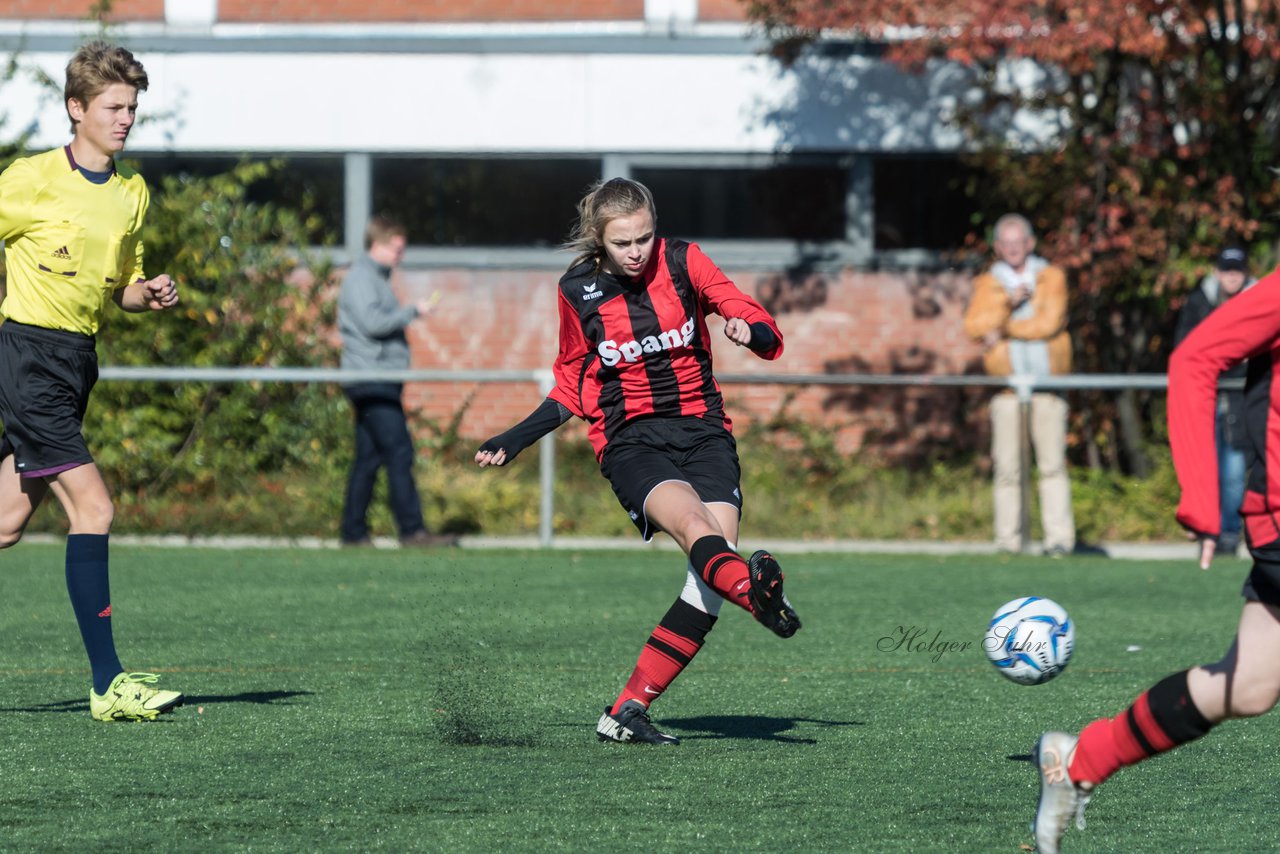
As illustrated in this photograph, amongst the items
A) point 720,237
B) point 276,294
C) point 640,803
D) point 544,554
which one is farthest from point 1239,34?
point 640,803

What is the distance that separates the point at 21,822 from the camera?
4543mm

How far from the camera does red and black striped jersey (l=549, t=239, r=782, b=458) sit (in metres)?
5.77

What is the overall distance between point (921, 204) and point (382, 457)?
617 centimetres

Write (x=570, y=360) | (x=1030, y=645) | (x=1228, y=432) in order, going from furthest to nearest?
(x=1228, y=432)
(x=570, y=360)
(x=1030, y=645)

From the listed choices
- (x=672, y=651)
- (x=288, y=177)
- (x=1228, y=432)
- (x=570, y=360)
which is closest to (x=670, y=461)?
(x=570, y=360)

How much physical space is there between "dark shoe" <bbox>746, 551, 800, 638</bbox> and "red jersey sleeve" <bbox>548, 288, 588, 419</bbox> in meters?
1.12

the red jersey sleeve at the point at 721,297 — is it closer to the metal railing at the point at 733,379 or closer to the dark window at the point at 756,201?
the metal railing at the point at 733,379

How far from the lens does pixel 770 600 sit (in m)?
4.94

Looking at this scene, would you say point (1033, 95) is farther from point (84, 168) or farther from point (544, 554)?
point (84, 168)

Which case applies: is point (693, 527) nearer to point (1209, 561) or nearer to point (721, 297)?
point (721, 297)

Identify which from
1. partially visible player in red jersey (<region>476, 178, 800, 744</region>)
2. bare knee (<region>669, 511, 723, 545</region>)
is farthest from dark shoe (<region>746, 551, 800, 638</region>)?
partially visible player in red jersey (<region>476, 178, 800, 744</region>)

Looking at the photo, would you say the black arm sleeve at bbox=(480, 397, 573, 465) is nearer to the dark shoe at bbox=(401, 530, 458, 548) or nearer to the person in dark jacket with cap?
the dark shoe at bbox=(401, 530, 458, 548)

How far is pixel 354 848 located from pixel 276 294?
35.0ft

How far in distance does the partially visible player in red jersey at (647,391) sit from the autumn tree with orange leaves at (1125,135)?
8.06m
